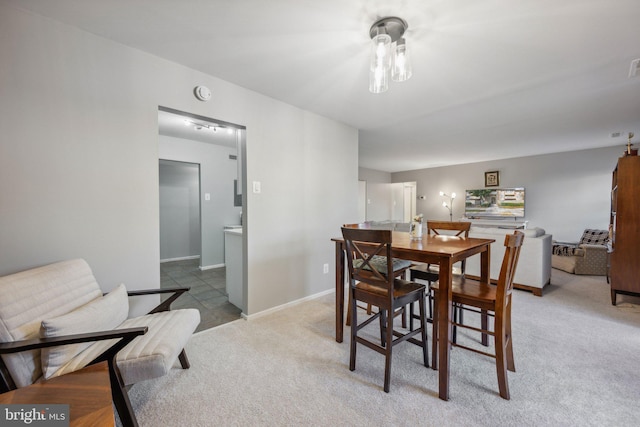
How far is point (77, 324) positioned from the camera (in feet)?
4.04

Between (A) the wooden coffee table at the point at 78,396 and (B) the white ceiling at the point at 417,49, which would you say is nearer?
(A) the wooden coffee table at the point at 78,396

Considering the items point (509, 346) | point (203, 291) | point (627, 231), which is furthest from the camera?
point (203, 291)

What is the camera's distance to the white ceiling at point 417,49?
4.91 feet

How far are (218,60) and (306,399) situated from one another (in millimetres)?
2484

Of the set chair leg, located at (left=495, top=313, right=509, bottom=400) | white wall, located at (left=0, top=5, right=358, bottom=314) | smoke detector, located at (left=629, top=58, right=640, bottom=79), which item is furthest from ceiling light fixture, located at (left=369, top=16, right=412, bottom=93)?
smoke detector, located at (left=629, top=58, right=640, bottom=79)

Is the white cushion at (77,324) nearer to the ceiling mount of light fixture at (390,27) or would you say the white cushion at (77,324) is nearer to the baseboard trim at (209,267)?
the ceiling mount of light fixture at (390,27)

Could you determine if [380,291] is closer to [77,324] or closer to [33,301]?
[77,324]

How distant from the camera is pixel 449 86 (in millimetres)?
2469

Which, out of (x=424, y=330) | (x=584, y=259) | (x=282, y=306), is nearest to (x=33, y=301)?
(x=282, y=306)

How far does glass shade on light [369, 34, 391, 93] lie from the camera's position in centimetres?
158

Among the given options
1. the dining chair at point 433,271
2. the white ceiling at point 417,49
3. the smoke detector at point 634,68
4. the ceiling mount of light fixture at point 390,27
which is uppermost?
the white ceiling at point 417,49

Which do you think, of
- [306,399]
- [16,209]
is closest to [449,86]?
[306,399]

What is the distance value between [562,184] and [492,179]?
133 centimetres

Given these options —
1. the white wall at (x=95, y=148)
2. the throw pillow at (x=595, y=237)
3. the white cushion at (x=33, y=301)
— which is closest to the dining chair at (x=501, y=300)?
the white wall at (x=95, y=148)
